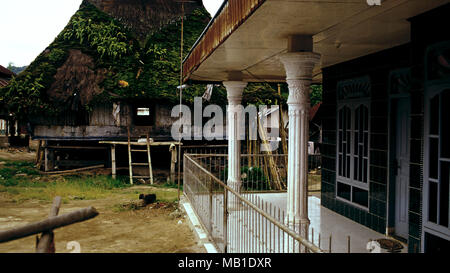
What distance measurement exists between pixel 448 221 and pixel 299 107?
2.01 m

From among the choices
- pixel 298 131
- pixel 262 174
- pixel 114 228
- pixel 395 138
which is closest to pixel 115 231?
pixel 114 228

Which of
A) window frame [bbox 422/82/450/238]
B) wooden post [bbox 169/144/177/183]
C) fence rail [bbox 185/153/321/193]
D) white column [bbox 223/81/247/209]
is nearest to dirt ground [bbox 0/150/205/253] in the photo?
white column [bbox 223/81/247/209]

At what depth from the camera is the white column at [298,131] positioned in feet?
15.7

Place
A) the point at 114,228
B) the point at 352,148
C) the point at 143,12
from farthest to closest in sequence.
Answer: the point at 143,12, the point at 114,228, the point at 352,148

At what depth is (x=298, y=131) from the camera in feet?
15.9

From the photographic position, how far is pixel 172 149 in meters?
17.4

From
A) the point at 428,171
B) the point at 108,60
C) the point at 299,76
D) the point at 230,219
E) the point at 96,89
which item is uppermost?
the point at 108,60

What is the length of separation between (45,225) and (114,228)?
6.76 m

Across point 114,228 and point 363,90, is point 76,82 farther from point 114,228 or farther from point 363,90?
point 363,90

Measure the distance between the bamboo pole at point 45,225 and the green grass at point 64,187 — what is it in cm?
955

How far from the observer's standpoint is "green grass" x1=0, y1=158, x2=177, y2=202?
13531 millimetres

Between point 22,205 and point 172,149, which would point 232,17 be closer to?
point 22,205

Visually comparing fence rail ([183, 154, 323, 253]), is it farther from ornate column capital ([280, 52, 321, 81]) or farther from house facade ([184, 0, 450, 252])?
ornate column capital ([280, 52, 321, 81])
